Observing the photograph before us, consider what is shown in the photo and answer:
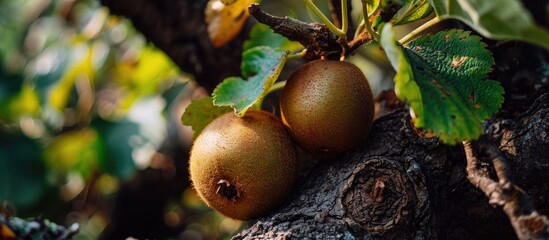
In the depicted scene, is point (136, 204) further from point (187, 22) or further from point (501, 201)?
point (501, 201)

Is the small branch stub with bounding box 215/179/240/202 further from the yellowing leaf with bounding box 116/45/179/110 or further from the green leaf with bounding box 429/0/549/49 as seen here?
the yellowing leaf with bounding box 116/45/179/110

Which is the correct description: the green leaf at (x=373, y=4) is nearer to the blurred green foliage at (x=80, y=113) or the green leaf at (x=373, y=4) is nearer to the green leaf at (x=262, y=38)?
the green leaf at (x=262, y=38)

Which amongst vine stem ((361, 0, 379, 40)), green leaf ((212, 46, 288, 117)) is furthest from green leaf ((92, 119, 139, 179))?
vine stem ((361, 0, 379, 40))

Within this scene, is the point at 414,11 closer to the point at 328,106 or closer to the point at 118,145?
the point at 328,106

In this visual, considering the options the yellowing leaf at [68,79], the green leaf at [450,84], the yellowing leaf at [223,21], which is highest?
the green leaf at [450,84]

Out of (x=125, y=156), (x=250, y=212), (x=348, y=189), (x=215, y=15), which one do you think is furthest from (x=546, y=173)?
(x=125, y=156)

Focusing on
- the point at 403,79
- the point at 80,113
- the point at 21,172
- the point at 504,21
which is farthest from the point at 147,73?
the point at 504,21

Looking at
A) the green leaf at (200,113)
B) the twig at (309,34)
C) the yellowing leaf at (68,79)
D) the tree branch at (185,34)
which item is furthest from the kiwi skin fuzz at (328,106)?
the yellowing leaf at (68,79)
